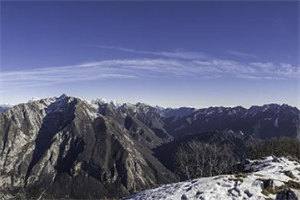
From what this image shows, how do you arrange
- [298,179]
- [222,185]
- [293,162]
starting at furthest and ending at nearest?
[293,162] → [298,179] → [222,185]

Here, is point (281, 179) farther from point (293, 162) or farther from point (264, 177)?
point (293, 162)

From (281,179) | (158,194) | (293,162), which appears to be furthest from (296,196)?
(293,162)

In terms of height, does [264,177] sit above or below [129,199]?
above

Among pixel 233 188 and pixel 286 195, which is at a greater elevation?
pixel 233 188

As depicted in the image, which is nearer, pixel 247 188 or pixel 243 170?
pixel 247 188

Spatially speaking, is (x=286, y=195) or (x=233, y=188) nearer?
(x=286, y=195)

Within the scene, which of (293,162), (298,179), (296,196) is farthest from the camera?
(293,162)

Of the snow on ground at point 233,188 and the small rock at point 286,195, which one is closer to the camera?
the small rock at point 286,195

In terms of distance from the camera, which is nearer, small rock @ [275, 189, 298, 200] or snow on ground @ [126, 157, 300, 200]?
small rock @ [275, 189, 298, 200]
